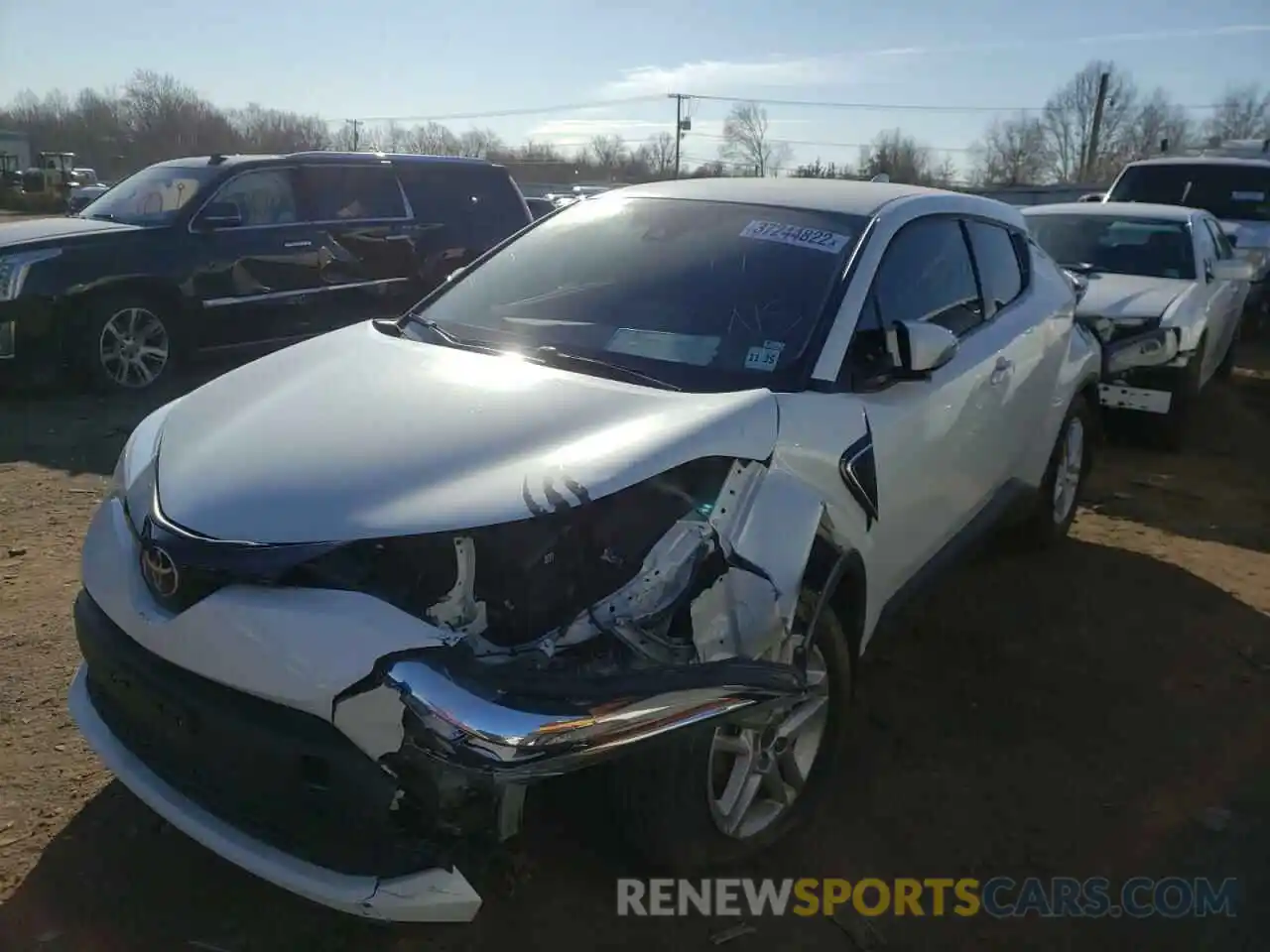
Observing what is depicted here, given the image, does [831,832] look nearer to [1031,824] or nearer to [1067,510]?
[1031,824]

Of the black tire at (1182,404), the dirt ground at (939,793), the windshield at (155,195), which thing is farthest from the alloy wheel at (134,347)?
the black tire at (1182,404)

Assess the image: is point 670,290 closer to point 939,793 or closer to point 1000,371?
point 1000,371

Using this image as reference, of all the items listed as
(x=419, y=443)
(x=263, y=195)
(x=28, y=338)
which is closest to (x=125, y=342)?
(x=28, y=338)

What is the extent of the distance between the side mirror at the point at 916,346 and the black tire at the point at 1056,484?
2.00m

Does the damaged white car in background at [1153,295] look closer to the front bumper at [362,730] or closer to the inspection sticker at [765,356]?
the inspection sticker at [765,356]

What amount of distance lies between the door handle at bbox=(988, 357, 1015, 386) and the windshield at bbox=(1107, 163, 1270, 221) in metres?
9.88

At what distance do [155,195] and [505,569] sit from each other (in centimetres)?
735

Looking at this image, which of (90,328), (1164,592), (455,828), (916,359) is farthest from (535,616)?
(90,328)

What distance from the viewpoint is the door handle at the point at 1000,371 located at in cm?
394

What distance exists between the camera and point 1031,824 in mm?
3080

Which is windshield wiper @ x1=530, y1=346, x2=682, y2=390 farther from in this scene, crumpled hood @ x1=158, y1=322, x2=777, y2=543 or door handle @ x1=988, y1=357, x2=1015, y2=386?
door handle @ x1=988, y1=357, x2=1015, y2=386

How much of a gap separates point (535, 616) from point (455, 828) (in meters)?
0.45

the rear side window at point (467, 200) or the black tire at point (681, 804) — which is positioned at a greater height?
the rear side window at point (467, 200)

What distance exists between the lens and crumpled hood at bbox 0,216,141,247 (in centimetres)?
733
